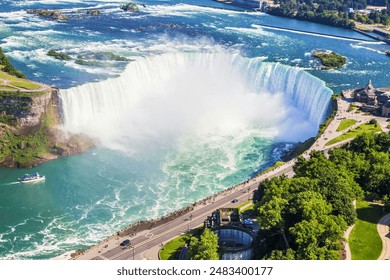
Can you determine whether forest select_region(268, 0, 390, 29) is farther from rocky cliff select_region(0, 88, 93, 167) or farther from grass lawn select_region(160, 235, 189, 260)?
grass lawn select_region(160, 235, 189, 260)

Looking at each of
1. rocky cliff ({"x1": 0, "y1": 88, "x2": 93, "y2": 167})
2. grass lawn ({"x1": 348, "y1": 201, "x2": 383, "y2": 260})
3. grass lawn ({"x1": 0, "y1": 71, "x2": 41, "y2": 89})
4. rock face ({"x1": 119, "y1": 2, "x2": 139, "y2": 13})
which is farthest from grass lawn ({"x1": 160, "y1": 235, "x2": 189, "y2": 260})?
rock face ({"x1": 119, "y1": 2, "x2": 139, "y2": 13})

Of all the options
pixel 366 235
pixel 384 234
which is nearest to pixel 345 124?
pixel 384 234

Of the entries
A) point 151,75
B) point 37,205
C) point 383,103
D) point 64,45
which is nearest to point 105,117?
point 151,75

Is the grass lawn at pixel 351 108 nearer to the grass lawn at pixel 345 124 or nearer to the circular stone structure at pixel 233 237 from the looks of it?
the grass lawn at pixel 345 124

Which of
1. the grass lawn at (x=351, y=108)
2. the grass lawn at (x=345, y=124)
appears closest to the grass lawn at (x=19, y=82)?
the grass lawn at (x=345, y=124)

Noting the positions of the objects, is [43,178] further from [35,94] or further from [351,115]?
[351,115]

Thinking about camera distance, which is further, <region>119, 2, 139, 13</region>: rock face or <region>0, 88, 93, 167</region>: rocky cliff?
<region>119, 2, 139, 13</region>: rock face

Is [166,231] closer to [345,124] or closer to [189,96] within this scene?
[345,124]
